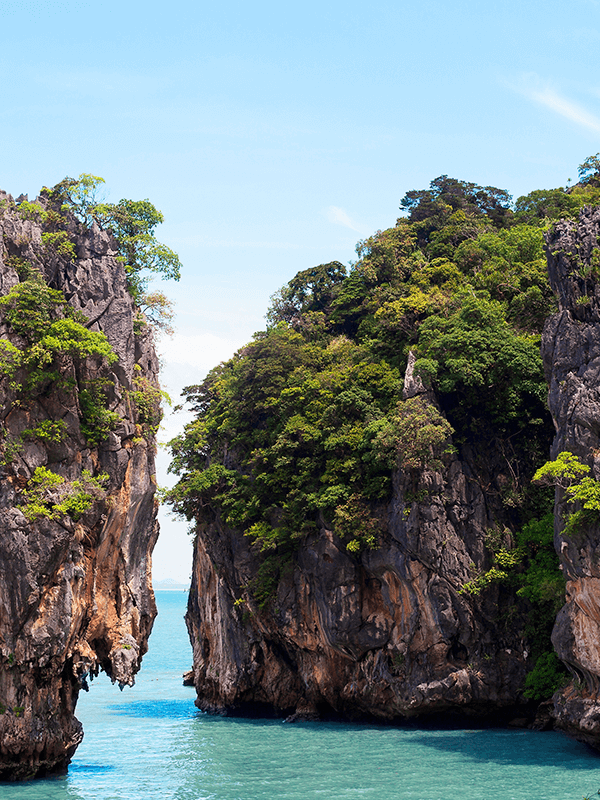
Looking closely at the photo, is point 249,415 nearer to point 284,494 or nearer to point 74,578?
point 284,494

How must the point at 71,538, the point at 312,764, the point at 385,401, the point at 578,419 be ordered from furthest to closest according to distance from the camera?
the point at 385,401 → the point at 312,764 → the point at 578,419 → the point at 71,538

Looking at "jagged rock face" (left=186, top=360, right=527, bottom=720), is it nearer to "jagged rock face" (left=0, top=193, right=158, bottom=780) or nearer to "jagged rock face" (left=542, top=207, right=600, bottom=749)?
"jagged rock face" (left=542, top=207, right=600, bottom=749)

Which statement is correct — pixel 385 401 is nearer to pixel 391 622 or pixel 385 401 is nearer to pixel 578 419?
pixel 391 622

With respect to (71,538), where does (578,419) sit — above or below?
above

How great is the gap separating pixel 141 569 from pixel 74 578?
3.59m

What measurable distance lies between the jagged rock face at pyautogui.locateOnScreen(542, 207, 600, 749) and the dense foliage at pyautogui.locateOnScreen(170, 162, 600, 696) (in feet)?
9.52

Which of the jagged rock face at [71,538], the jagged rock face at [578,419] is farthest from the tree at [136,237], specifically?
the jagged rock face at [578,419]

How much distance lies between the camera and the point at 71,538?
23453mm

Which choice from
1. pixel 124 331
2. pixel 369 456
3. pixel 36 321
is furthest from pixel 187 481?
pixel 36 321

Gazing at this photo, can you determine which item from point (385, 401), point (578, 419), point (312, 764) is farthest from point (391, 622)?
point (578, 419)

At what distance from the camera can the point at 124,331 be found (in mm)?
26469

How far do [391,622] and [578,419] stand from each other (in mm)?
12003

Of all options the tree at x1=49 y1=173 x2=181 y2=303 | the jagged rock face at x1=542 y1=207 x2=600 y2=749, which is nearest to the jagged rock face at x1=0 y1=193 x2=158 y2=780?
the tree at x1=49 y1=173 x2=181 y2=303

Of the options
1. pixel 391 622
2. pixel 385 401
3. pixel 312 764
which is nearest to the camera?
pixel 312 764
